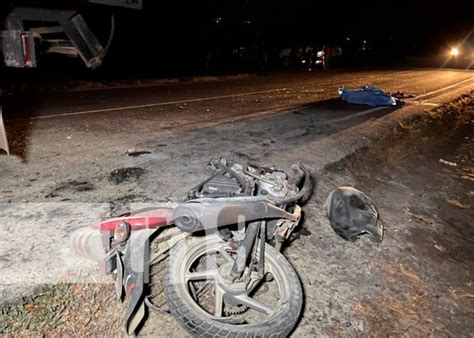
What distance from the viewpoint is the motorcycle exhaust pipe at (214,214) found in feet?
6.21

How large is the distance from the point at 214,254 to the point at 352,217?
66.5 inches

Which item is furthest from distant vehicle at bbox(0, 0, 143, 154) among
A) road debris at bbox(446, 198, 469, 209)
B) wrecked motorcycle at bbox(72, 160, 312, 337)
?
road debris at bbox(446, 198, 469, 209)

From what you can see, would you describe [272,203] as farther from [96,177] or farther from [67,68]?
[67,68]

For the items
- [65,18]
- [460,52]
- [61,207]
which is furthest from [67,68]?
[460,52]

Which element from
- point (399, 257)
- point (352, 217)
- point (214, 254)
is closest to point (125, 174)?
point (214, 254)

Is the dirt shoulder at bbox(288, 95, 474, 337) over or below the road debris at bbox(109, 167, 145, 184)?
below

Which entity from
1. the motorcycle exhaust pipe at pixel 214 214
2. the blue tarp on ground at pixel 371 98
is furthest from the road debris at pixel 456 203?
the blue tarp on ground at pixel 371 98

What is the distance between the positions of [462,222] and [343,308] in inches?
104

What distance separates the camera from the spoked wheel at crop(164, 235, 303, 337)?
5.93ft

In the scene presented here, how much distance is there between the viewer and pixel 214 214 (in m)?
1.91

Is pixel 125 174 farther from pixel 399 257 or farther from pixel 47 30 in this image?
pixel 399 257

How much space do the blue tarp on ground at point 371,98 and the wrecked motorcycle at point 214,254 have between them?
23.9ft

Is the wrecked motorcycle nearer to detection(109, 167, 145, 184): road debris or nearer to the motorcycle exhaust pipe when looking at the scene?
the motorcycle exhaust pipe

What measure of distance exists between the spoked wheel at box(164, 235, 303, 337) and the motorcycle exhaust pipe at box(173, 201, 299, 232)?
Result: 298 mm
